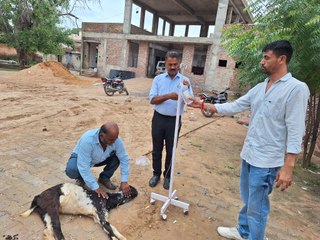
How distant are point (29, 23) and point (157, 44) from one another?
1020cm

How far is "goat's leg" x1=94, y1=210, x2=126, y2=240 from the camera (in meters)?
2.41

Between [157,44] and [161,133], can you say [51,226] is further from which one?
[157,44]

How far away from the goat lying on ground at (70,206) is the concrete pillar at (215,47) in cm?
1487

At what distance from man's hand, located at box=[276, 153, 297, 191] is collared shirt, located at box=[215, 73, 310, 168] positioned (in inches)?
2.7

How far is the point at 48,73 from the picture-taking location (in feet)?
53.1

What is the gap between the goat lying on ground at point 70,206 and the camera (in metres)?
2.47

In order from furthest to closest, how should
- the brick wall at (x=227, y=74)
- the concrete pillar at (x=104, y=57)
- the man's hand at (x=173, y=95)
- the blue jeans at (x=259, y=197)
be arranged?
the concrete pillar at (x=104, y=57) → the brick wall at (x=227, y=74) → the man's hand at (x=173, y=95) → the blue jeans at (x=259, y=197)

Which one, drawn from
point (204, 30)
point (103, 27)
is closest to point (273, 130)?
point (103, 27)

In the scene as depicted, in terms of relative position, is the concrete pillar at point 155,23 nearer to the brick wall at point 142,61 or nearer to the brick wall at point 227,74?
the brick wall at point 142,61

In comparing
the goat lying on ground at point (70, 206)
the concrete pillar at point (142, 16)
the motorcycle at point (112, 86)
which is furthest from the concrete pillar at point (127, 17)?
the goat lying on ground at point (70, 206)

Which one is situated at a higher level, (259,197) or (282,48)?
(282,48)

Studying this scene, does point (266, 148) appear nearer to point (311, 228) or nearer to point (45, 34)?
point (311, 228)

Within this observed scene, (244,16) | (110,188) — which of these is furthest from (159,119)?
(244,16)

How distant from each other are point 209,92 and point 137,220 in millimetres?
14487
